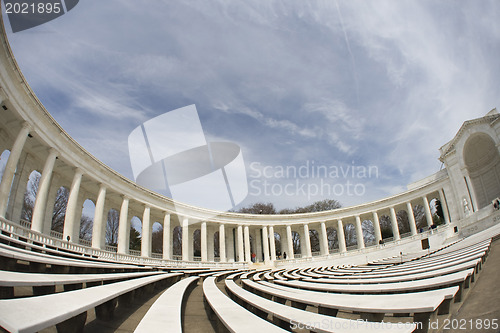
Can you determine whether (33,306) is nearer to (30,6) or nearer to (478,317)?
(478,317)

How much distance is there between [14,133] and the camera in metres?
24.3

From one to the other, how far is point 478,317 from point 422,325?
89 cm

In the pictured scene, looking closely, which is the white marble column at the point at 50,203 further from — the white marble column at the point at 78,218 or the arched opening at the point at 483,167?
the arched opening at the point at 483,167

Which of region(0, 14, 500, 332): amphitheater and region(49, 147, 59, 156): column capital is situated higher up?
region(49, 147, 59, 156): column capital

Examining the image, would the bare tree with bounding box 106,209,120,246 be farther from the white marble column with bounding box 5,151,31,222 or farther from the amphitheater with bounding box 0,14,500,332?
the white marble column with bounding box 5,151,31,222

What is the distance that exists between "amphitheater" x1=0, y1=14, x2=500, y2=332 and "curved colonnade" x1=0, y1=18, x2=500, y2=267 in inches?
5.8

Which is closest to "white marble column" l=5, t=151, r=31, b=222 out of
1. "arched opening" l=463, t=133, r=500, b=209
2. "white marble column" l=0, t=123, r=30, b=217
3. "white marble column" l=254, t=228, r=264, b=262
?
"white marble column" l=0, t=123, r=30, b=217

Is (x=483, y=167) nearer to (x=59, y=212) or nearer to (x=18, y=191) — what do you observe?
(x=18, y=191)

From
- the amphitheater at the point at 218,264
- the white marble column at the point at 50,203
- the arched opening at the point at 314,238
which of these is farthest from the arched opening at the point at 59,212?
the arched opening at the point at 314,238

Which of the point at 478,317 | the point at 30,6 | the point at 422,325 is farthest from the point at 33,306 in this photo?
the point at 30,6
